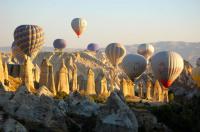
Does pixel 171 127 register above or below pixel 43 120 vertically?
below

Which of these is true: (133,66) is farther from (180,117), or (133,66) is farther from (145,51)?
(145,51)

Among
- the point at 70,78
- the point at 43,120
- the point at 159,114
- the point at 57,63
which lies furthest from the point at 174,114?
the point at 57,63

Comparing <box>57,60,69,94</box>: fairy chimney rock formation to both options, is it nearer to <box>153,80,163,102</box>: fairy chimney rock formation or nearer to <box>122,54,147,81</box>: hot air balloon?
<box>122,54,147,81</box>: hot air balloon

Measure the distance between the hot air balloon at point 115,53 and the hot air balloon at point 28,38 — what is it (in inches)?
1192

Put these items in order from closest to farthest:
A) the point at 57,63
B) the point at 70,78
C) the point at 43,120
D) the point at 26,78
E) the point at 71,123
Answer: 1. the point at 43,120
2. the point at 71,123
3. the point at 26,78
4. the point at 70,78
5. the point at 57,63

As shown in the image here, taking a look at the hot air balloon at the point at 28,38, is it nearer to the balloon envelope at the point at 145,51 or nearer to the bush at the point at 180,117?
the bush at the point at 180,117

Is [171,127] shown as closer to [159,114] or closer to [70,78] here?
[159,114]

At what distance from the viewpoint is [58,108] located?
102 ft

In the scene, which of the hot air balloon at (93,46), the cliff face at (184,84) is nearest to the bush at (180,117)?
the cliff face at (184,84)

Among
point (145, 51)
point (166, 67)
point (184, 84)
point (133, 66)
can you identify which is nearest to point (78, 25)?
point (145, 51)

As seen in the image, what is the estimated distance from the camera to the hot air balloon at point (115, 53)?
332ft

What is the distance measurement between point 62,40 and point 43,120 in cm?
12661

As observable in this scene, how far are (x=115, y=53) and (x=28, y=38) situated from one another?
33649mm

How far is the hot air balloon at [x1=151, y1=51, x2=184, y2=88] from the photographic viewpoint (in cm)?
6612
